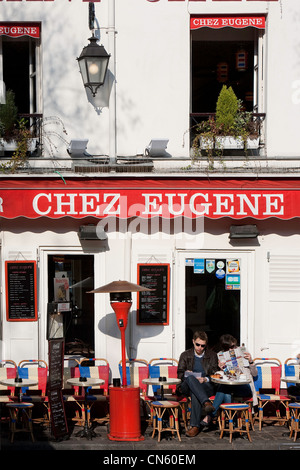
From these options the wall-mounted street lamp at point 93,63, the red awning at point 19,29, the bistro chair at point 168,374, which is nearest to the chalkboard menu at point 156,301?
the bistro chair at point 168,374

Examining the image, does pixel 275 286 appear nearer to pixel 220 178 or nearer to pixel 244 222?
pixel 244 222

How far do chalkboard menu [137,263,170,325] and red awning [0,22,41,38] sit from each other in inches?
166

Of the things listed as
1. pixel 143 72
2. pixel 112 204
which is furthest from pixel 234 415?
pixel 143 72

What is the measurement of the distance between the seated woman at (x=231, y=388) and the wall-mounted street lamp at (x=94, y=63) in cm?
443

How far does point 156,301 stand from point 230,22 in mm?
4662

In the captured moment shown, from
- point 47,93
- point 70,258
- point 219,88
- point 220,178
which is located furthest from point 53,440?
point 219,88

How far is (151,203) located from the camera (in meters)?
12.3

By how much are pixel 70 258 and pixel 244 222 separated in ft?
9.32

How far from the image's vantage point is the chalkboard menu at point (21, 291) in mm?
12594

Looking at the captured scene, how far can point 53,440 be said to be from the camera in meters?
11.0

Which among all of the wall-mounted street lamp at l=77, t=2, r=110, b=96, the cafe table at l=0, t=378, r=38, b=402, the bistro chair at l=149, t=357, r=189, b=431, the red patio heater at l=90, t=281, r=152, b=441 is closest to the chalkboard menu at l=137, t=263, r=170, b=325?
the bistro chair at l=149, t=357, r=189, b=431

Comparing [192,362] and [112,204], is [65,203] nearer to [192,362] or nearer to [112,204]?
[112,204]

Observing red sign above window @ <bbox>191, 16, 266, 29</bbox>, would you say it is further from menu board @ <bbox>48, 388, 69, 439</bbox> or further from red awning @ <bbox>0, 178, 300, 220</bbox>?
menu board @ <bbox>48, 388, 69, 439</bbox>

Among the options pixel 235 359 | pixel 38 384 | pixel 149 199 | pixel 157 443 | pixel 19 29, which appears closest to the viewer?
pixel 157 443
